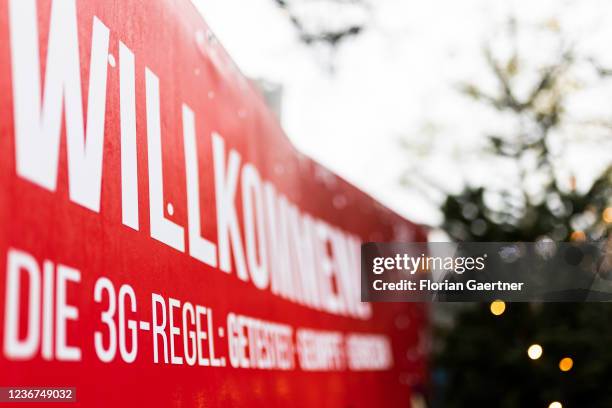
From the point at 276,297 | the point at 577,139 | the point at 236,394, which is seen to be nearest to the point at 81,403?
the point at 236,394

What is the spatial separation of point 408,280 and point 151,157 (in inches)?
109

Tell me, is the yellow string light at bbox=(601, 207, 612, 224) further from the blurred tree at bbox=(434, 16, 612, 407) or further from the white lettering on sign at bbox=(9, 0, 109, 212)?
the white lettering on sign at bbox=(9, 0, 109, 212)

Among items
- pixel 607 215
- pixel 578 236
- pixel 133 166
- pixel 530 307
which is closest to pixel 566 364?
pixel 530 307

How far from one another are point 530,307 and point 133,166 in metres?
6.31

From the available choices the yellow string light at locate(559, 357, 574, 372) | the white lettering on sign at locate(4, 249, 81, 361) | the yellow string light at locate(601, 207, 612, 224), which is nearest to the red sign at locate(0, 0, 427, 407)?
the white lettering on sign at locate(4, 249, 81, 361)

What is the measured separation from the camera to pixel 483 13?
33.0 feet

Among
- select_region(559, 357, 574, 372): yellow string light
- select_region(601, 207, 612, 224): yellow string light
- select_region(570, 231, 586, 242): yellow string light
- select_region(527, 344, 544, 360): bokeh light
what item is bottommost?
select_region(559, 357, 574, 372): yellow string light

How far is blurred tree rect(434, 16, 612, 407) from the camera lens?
8.39 meters

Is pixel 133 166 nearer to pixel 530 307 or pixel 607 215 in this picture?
pixel 607 215

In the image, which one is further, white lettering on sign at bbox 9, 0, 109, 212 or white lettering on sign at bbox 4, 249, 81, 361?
white lettering on sign at bbox 9, 0, 109, 212

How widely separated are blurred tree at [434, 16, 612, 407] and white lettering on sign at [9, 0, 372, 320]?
128 inches

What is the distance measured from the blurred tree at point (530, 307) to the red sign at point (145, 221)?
3.09m

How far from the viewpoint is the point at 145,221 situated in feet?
10.7

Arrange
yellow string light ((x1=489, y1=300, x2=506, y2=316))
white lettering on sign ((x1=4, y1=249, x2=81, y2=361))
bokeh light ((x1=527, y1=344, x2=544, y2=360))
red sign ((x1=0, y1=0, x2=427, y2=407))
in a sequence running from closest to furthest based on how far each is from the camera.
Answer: white lettering on sign ((x1=4, y1=249, x2=81, y2=361)), red sign ((x1=0, y1=0, x2=427, y2=407)), bokeh light ((x1=527, y1=344, x2=544, y2=360)), yellow string light ((x1=489, y1=300, x2=506, y2=316))
